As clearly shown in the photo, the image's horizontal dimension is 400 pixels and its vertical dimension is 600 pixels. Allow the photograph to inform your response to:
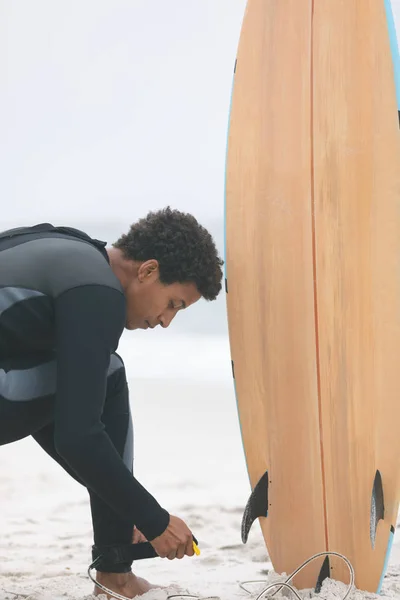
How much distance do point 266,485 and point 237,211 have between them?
62 centimetres

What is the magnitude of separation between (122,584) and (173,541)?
14.2 inches

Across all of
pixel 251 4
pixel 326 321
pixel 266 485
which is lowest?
pixel 266 485

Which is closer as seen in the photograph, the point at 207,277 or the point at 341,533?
the point at 207,277

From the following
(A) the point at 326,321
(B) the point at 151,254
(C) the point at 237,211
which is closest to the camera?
(B) the point at 151,254

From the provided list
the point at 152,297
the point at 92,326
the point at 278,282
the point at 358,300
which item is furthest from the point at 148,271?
the point at 358,300

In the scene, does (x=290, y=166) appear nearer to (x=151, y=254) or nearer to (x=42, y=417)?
(x=151, y=254)

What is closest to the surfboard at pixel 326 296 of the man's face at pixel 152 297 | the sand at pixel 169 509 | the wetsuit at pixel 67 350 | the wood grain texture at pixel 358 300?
the wood grain texture at pixel 358 300

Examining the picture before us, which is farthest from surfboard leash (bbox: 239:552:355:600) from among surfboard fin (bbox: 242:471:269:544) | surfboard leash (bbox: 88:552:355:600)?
surfboard fin (bbox: 242:471:269:544)

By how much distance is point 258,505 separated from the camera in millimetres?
1726

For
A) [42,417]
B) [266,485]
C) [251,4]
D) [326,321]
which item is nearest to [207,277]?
[326,321]

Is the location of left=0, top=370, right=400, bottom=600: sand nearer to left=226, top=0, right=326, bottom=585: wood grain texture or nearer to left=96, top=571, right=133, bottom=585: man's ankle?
left=96, top=571, right=133, bottom=585: man's ankle

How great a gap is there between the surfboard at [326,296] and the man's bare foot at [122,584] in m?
0.26

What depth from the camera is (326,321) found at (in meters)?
1.65

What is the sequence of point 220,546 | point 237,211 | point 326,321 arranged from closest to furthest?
point 326,321 → point 237,211 → point 220,546
